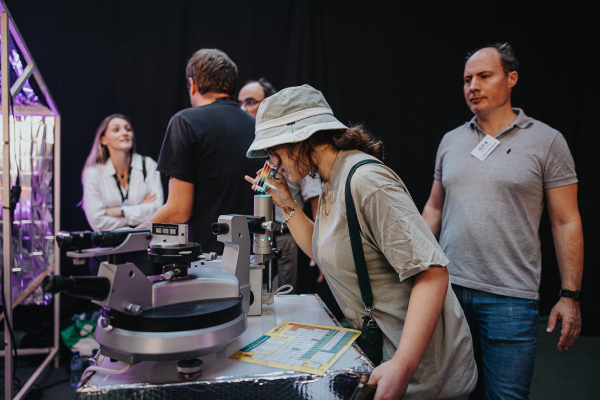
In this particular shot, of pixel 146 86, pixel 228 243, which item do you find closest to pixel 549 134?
Answer: pixel 228 243

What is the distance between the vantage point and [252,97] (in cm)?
277

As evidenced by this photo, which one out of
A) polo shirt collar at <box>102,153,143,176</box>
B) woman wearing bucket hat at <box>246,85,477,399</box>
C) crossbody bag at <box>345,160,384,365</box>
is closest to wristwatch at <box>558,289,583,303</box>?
woman wearing bucket hat at <box>246,85,477,399</box>

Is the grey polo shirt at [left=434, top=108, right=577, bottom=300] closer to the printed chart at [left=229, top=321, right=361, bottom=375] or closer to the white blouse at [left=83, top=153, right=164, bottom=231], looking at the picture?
the printed chart at [left=229, top=321, right=361, bottom=375]

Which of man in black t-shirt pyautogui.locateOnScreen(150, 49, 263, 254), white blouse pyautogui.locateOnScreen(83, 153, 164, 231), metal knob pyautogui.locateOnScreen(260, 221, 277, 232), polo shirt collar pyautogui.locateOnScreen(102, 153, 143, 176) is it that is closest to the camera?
metal knob pyautogui.locateOnScreen(260, 221, 277, 232)

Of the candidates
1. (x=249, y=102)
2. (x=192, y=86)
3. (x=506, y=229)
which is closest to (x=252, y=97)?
(x=249, y=102)

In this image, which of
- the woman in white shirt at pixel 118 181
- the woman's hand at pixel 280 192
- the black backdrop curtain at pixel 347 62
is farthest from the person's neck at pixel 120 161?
the woman's hand at pixel 280 192

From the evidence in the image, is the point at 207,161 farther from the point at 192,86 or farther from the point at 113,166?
the point at 113,166

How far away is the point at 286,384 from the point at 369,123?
2.92m

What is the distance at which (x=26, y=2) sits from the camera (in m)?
2.95

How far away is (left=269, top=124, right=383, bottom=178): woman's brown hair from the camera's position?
1078 mm

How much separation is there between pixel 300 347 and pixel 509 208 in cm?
111

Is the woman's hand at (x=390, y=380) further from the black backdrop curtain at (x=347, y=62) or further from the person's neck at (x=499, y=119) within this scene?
the black backdrop curtain at (x=347, y=62)

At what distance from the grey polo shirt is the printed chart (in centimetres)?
81

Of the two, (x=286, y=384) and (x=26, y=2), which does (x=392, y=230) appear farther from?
(x=26, y=2)
